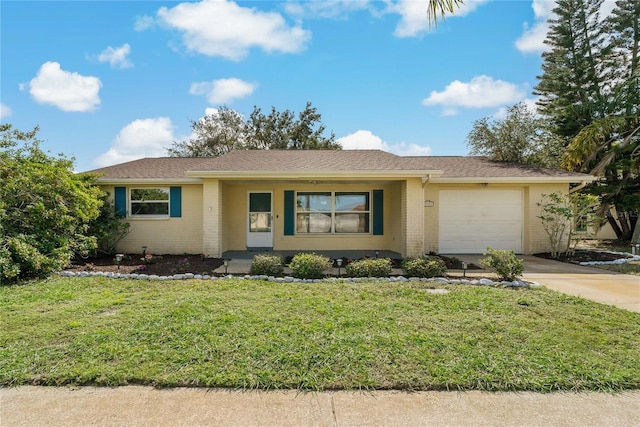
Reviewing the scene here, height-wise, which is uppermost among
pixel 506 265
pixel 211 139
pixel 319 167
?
pixel 211 139

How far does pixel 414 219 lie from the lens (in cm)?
959

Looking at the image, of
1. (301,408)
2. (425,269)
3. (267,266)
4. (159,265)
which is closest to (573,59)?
(425,269)

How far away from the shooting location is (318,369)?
312 cm

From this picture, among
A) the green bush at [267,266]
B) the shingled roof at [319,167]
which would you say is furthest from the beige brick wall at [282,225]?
the green bush at [267,266]

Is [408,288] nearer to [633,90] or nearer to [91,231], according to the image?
[91,231]

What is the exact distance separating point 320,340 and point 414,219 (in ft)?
21.7

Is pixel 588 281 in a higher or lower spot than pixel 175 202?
lower

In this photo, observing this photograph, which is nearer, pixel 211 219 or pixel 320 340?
pixel 320 340

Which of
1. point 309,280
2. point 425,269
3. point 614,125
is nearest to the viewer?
point 309,280

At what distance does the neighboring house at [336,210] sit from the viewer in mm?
10852

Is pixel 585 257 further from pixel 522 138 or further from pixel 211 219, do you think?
pixel 211 219

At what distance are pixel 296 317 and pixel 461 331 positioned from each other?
2.16 metres

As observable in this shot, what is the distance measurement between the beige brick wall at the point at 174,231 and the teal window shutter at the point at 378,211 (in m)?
6.09

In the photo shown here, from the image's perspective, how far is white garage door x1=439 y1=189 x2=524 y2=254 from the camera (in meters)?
11.6
